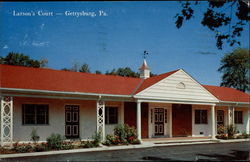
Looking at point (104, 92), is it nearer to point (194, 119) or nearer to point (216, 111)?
point (194, 119)

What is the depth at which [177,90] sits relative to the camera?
1803 cm

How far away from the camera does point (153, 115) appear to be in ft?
63.7

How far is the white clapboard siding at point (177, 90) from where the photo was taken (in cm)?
1708

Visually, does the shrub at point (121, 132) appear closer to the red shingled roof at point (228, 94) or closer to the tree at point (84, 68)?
the red shingled roof at point (228, 94)

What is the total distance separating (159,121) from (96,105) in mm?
5469

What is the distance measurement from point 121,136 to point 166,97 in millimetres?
4119

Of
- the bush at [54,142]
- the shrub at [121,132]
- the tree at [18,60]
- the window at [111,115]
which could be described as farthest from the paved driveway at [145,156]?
the tree at [18,60]

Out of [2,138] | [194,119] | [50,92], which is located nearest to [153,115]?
[194,119]

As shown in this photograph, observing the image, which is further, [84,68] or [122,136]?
[84,68]

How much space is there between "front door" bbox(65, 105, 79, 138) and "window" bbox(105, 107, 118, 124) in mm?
2079

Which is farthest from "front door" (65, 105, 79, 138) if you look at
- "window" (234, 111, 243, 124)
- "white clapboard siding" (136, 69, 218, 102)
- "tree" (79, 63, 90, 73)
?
"tree" (79, 63, 90, 73)

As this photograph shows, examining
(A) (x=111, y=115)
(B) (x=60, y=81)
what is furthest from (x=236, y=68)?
(B) (x=60, y=81)

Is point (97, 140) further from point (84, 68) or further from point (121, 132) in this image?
point (84, 68)

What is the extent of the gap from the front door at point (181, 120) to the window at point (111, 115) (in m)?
4.83
